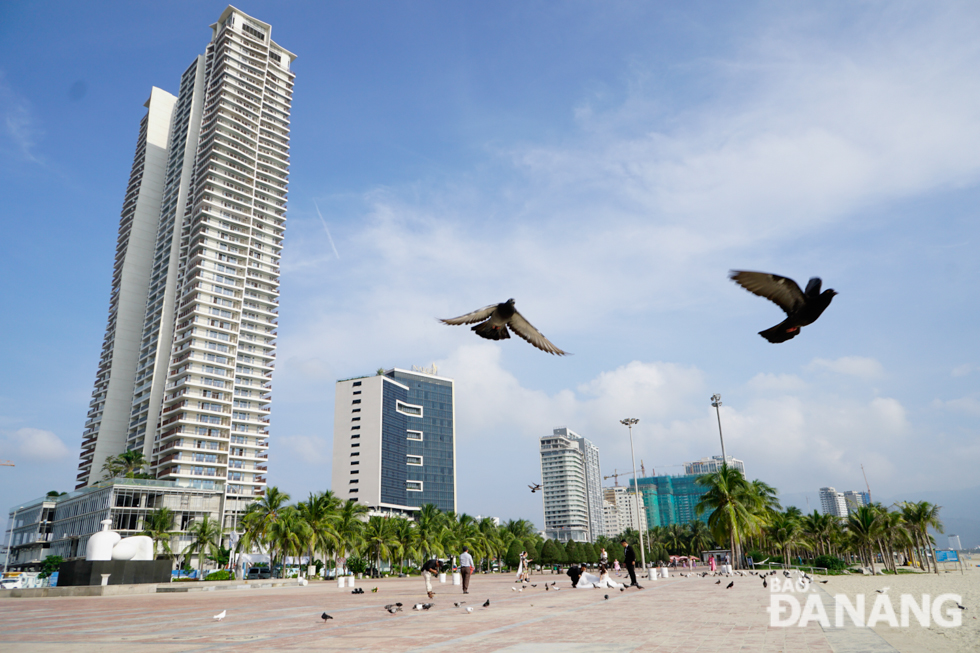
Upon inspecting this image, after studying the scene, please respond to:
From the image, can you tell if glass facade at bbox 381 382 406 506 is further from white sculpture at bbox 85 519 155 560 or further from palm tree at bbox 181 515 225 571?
white sculpture at bbox 85 519 155 560

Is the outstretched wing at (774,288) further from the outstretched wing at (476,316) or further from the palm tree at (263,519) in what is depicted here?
the palm tree at (263,519)

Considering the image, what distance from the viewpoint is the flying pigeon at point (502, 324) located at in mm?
7715

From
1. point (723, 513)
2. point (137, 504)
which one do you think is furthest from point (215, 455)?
point (723, 513)

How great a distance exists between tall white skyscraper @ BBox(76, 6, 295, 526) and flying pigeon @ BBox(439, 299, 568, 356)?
80.5 m

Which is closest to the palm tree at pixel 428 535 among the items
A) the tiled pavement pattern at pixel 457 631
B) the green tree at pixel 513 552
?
the green tree at pixel 513 552

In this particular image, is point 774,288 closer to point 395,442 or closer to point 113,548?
point 113,548

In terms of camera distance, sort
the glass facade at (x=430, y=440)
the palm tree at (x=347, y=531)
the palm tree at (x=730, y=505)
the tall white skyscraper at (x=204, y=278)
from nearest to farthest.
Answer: the palm tree at (x=730, y=505) → the palm tree at (x=347, y=531) → the tall white skyscraper at (x=204, y=278) → the glass facade at (x=430, y=440)

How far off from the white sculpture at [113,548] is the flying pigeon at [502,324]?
32055 millimetres

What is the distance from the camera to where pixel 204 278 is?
92.9m

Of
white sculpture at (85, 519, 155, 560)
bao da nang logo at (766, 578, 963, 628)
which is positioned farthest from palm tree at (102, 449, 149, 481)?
bao da nang logo at (766, 578, 963, 628)

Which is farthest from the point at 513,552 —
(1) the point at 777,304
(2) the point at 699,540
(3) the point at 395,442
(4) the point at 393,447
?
(1) the point at 777,304

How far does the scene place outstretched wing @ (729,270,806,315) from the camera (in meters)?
6.73

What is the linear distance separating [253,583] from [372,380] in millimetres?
106464

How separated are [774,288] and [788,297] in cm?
18
